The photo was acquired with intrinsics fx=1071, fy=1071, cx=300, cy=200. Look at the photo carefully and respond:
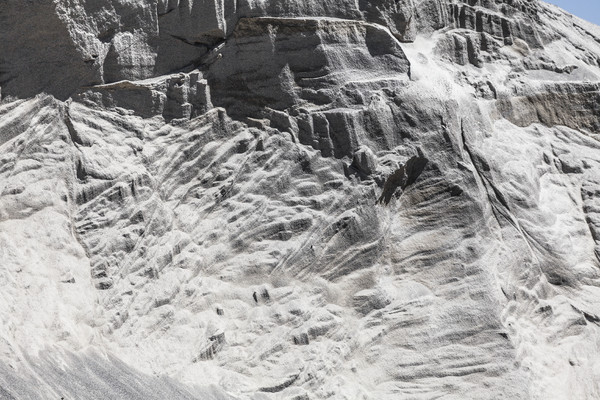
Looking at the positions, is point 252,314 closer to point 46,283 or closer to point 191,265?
point 191,265

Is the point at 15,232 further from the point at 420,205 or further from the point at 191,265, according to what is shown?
the point at 420,205

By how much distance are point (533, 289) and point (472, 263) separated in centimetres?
108

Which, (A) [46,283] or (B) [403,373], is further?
(B) [403,373]

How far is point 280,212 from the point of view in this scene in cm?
1457

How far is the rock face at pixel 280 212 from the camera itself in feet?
44.0

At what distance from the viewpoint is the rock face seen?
13.4m

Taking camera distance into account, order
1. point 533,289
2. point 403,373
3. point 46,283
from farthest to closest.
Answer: point 533,289
point 403,373
point 46,283

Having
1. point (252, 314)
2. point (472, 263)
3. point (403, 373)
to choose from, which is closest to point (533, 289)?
point (472, 263)

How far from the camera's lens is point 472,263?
48.0ft

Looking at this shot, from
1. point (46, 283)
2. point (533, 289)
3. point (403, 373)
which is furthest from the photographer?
point (533, 289)

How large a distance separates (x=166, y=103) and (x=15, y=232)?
2953mm

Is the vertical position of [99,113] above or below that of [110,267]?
above

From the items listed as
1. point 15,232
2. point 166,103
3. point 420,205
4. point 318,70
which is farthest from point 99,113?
point 420,205

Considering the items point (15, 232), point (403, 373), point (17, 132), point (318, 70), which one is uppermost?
point (318, 70)
